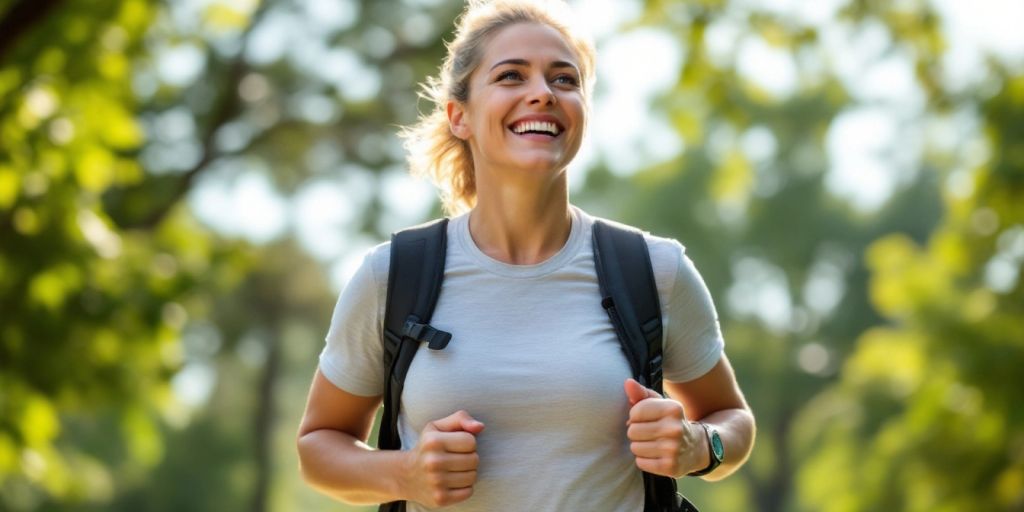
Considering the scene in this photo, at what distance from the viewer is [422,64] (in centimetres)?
1633

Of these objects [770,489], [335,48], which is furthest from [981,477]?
[770,489]

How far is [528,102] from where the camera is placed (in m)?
3.12

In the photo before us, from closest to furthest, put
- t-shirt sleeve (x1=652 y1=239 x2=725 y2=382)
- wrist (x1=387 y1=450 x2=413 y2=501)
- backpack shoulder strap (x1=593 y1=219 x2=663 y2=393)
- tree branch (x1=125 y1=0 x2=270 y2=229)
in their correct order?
1. wrist (x1=387 y1=450 x2=413 y2=501)
2. backpack shoulder strap (x1=593 y1=219 x2=663 y2=393)
3. t-shirt sleeve (x1=652 y1=239 x2=725 y2=382)
4. tree branch (x1=125 y1=0 x2=270 y2=229)

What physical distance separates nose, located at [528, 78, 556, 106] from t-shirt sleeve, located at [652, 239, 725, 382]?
15.3 inches

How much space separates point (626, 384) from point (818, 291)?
3340cm

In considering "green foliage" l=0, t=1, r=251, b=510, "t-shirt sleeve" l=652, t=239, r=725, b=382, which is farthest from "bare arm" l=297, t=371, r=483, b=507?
"green foliage" l=0, t=1, r=251, b=510

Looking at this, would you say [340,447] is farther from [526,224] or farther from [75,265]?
[75,265]

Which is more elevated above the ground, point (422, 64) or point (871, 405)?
point (422, 64)

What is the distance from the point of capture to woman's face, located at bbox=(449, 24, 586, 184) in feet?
10.2

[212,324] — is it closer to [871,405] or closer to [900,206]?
[871,405]

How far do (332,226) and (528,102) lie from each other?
1885 cm

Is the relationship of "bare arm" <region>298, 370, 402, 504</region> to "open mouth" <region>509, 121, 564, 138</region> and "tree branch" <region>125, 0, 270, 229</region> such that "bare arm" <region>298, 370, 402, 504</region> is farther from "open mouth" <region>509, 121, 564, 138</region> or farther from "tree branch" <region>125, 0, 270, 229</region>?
"tree branch" <region>125, 0, 270, 229</region>

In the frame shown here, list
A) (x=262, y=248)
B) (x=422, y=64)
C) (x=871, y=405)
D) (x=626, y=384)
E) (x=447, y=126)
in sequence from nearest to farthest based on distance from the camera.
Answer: (x=626, y=384), (x=447, y=126), (x=422, y=64), (x=871, y=405), (x=262, y=248)

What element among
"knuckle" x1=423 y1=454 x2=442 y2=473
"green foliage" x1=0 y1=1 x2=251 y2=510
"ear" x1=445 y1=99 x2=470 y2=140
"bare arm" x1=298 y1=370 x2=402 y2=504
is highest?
"green foliage" x1=0 y1=1 x2=251 y2=510
